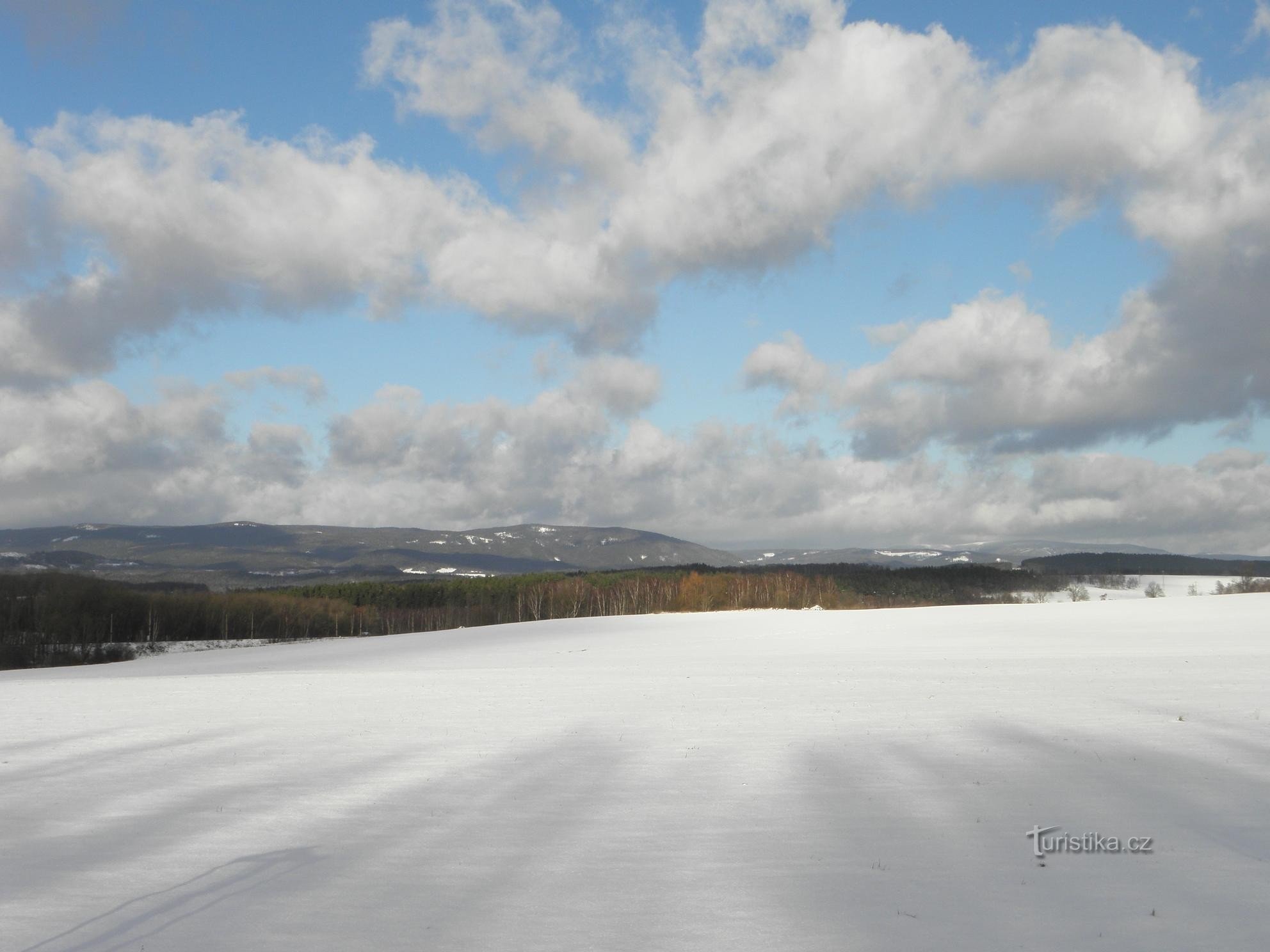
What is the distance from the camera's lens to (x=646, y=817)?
11.1 metres

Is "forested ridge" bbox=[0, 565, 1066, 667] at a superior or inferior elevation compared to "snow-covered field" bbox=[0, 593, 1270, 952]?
inferior

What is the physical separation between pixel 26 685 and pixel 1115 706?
115 ft

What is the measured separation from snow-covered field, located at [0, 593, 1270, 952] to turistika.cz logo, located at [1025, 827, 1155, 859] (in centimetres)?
14

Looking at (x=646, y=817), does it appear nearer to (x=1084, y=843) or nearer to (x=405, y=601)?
(x=1084, y=843)

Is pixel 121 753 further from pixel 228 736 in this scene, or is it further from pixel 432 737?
pixel 432 737

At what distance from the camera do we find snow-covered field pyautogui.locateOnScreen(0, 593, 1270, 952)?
25.1ft

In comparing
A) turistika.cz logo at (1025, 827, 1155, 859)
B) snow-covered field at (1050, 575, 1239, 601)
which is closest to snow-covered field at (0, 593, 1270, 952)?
turistika.cz logo at (1025, 827, 1155, 859)

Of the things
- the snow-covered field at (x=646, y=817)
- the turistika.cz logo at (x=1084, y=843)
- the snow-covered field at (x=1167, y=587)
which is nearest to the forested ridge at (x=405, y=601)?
the snow-covered field at (x=1167, y=587)

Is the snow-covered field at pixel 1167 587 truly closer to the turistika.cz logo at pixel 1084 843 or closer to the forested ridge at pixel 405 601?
the forested ridge at pixel 405 601

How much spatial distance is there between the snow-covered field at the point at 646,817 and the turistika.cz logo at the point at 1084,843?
5.6 inches

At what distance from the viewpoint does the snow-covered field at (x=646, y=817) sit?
→ 301 inches

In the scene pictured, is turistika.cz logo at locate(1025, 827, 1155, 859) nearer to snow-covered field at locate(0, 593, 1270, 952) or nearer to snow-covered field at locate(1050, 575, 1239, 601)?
snow-covered field at locate(0, 593, 1270, 952)

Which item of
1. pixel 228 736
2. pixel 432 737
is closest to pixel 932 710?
pixel 432 737

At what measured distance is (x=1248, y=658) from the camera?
3158 cm
